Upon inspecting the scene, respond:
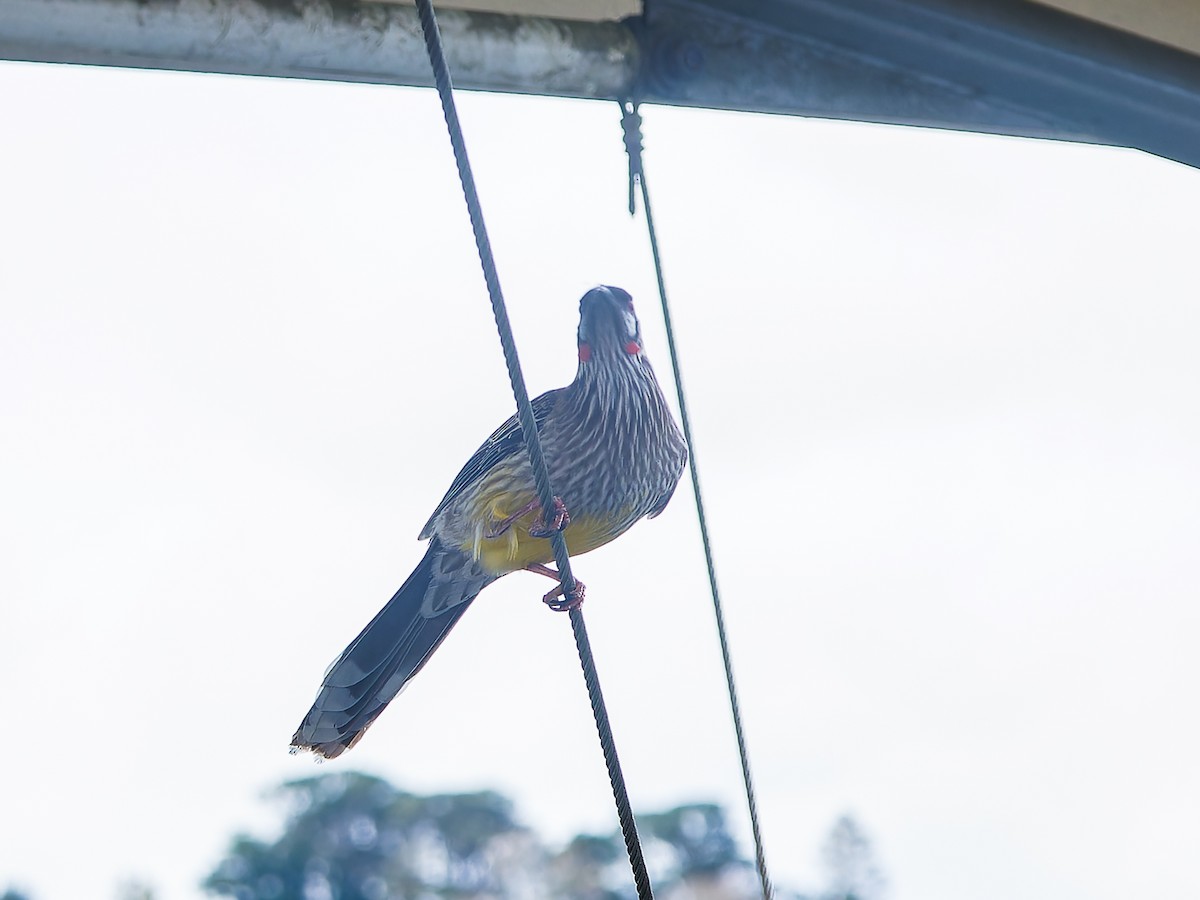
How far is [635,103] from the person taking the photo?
399cm

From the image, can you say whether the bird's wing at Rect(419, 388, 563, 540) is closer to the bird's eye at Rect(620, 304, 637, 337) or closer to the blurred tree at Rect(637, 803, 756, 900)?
the bird's eye at Rect(620, 304, 637, 337)

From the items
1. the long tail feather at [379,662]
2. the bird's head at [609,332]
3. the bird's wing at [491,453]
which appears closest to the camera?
the long tail feather at [379,662]

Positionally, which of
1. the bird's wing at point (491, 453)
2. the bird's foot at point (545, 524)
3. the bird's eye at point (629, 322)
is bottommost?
the bird's foot at point (545, 524)

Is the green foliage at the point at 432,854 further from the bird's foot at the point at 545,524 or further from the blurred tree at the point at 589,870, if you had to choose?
the bird's foot at the point at 545,524

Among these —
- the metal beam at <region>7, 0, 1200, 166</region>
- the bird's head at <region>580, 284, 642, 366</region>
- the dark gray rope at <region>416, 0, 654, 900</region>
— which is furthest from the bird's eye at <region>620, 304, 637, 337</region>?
the dark gray rope at <region>416, 0, 654, 900</region>

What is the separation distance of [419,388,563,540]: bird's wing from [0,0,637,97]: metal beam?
3.49ft

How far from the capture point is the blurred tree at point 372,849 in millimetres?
36219

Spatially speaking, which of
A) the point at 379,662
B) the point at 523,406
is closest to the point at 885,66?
the point at 523,406

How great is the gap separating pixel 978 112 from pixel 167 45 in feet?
6.09

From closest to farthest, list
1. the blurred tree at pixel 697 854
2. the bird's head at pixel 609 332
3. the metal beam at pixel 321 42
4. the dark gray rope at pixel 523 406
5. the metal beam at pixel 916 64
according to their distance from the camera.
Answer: the dark gray rope at pixel 523 406
the metal beam at pixel 321 42
the metal beam at pixel 916 64
the bird's head at pixel 609 332
the blurred tree at pixel 697 854

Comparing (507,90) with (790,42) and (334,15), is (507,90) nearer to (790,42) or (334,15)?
(334,15)

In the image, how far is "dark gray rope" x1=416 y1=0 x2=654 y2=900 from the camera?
9.18ft

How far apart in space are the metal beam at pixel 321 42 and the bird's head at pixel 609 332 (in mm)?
930

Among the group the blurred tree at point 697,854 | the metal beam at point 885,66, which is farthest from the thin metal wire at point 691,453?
the blurred tree at point 697,854
